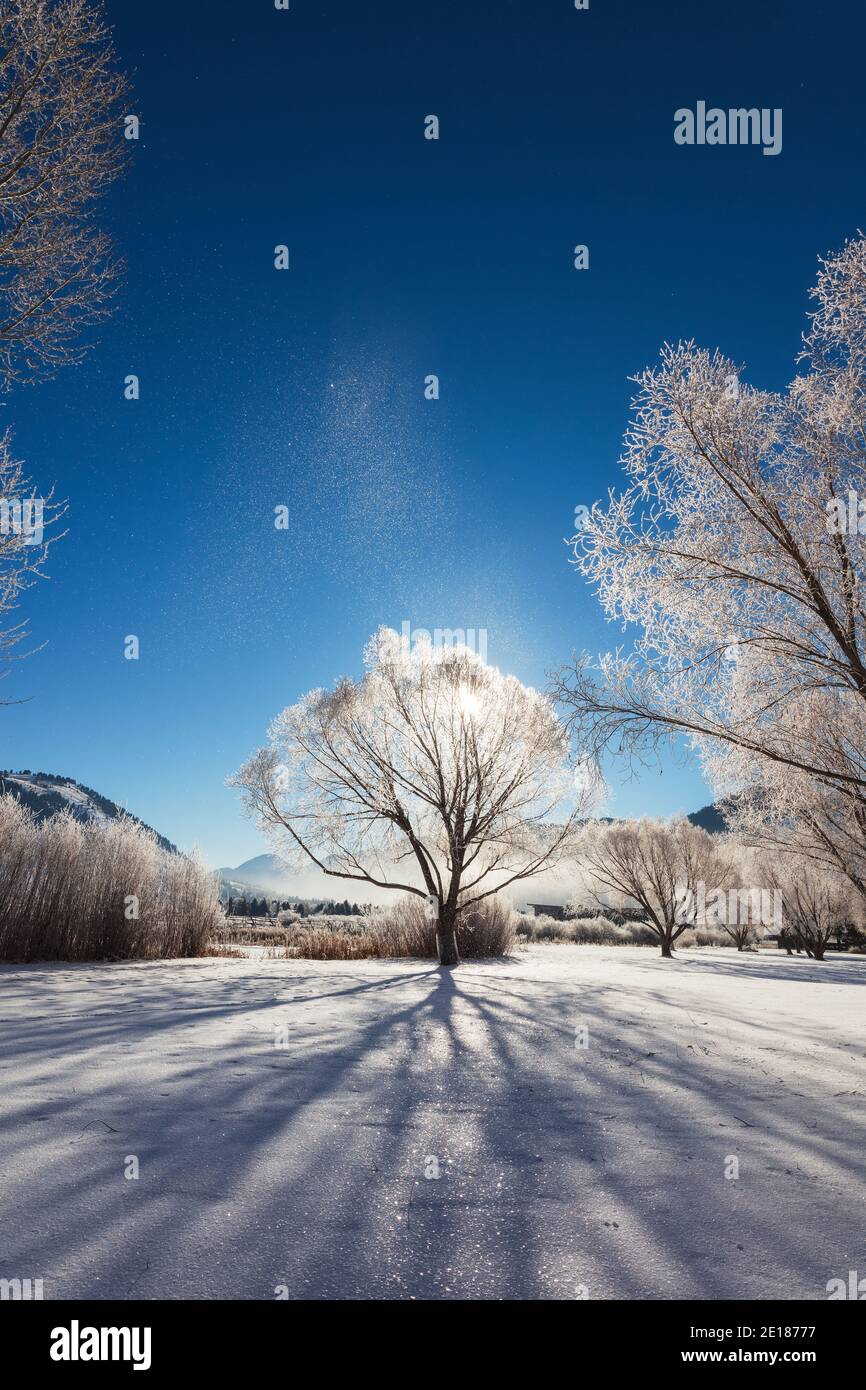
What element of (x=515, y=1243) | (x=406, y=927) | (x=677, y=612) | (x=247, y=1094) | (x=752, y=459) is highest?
(x=752, y=459)

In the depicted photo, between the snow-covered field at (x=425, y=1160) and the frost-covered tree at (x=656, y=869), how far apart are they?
1844cm

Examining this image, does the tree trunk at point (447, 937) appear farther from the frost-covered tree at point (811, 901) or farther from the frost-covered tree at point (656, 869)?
the frost-covered tree at point (811, 901)

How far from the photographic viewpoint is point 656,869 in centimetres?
2236

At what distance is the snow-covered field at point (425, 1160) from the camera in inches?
62.0

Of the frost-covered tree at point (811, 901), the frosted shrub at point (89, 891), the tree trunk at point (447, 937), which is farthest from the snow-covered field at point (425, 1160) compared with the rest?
the frost-covered tree at point (811, 901)

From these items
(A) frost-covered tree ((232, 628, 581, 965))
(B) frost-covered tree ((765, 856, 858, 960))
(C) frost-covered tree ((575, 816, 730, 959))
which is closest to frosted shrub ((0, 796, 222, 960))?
(A) frost-covered tree ((232, 628, 581, 965))

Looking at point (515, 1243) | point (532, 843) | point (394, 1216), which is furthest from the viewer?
point (532, 843)

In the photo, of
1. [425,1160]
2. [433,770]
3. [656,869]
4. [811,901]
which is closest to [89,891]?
[433,770]

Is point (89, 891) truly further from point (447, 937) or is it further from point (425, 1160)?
point (425, 1160)

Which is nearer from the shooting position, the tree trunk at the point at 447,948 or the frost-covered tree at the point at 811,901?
the tree trunk at the point at 447,948

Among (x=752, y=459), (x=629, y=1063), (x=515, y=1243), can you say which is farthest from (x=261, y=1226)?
(x=752, y=459)

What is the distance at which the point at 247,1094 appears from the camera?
2.91 meters
